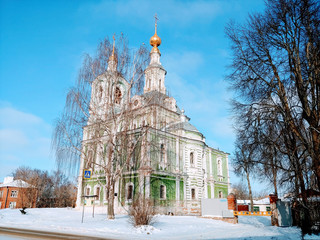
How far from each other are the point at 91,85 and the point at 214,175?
21.8 metres

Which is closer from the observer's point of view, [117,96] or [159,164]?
[117,96]

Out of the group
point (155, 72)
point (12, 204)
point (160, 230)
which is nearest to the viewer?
point (160, 230)

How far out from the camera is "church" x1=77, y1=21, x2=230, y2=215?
1778 centimetres

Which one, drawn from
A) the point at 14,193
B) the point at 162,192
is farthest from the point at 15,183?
the point at 162,192

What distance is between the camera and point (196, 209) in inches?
979

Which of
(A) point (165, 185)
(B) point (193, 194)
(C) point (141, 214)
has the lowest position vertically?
(C) point (141, 214)

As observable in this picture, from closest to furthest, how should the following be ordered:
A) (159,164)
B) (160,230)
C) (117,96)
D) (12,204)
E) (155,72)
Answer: (160,230)
(117,96)
(159,164)
(155,72)
(12,204)

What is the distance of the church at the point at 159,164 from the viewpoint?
1778 centimetres

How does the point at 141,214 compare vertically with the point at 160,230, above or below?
above

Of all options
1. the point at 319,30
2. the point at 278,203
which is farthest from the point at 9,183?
the point at 319,30

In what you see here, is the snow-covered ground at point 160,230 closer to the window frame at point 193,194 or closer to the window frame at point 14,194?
the window frame at point 193,194

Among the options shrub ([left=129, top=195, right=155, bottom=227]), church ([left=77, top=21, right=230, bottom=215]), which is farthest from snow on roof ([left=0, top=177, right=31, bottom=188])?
shrub ([left=129, top=195, right=155, bottom=227])

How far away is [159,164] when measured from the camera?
25.6 metres

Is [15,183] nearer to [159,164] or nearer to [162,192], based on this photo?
[162,192]
